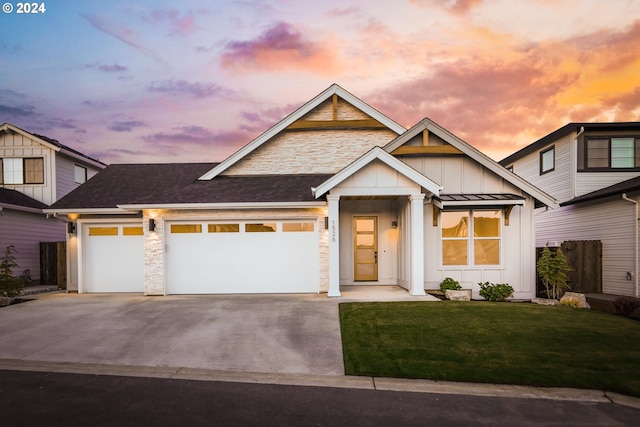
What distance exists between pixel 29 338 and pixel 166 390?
4.59m

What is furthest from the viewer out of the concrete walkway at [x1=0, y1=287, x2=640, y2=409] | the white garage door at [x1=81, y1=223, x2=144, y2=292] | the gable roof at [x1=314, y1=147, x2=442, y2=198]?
the white garage door at [x1=81, y1=223, x2=144, y2=292]

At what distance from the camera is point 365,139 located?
46.9ft

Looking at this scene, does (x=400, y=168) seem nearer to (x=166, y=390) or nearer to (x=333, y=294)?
(x=333, y=294)

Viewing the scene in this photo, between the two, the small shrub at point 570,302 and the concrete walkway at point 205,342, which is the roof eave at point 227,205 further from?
the small shrub at point 570,302

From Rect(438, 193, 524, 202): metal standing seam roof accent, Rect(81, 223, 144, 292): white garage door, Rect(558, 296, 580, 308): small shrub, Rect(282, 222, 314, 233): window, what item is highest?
Rect(438, 193, 524, 202): metal standing seam roof accent

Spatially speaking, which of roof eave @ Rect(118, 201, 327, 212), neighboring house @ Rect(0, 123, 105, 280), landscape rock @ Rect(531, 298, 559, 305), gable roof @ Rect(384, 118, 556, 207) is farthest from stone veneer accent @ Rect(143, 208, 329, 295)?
neighboring house @ Rect(0, 123, 105, 280)

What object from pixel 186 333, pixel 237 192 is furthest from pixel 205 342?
pixel 237 192

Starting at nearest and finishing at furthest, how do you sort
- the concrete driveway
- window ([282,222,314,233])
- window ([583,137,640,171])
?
the concrete driveway < window ([282,222,314,233]) < window ([583,137,640,171])

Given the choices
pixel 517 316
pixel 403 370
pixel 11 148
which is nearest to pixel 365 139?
pixel 517 316

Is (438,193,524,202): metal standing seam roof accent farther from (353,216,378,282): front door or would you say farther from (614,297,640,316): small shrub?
(614,297,640,316): small shrub

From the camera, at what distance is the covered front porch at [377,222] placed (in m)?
10.8

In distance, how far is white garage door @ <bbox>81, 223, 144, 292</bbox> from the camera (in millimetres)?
12875

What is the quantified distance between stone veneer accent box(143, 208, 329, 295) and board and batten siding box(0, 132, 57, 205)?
9.58 m

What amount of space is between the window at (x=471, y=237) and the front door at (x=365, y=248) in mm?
2489
